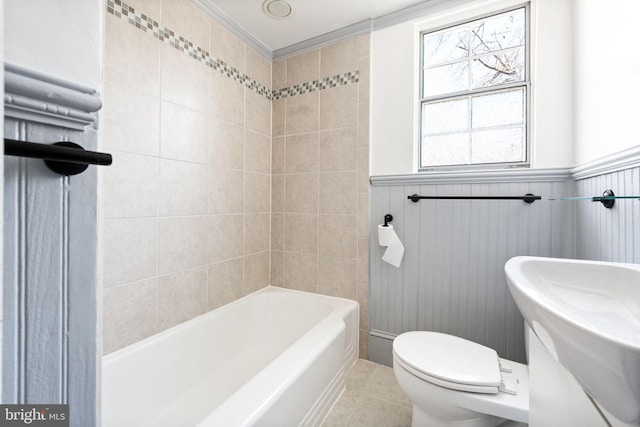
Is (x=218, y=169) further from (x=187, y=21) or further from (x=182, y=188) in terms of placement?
(x=187, y=21)

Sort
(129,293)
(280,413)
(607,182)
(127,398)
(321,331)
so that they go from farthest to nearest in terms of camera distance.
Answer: (321,331)
(129,293)
(127,398)
(607,182)
(280,413)

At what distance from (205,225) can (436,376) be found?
144 centimetres

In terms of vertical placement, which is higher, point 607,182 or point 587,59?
point 587,59

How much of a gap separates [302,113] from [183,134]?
0.89m

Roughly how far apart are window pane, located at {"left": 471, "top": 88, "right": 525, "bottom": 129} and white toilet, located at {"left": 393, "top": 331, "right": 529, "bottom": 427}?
127 cm

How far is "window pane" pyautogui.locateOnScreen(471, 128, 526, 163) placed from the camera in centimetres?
164

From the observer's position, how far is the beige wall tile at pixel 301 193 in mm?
2092

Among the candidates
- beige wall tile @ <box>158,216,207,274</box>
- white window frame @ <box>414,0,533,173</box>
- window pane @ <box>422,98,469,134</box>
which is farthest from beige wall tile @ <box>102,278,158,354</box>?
window pane @ <box>422,98,469,134</box>

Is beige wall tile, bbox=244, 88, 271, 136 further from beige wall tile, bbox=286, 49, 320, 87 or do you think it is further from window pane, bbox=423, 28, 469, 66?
window pane, bbox=423, 28, 469, 66

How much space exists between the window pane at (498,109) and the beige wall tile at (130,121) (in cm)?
183

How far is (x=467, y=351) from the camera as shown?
4.22 ft

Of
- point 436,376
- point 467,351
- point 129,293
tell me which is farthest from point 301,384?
point 129,293

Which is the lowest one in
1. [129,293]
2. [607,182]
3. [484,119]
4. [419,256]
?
[129,293]

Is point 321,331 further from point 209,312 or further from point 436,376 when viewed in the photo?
point 209,312
